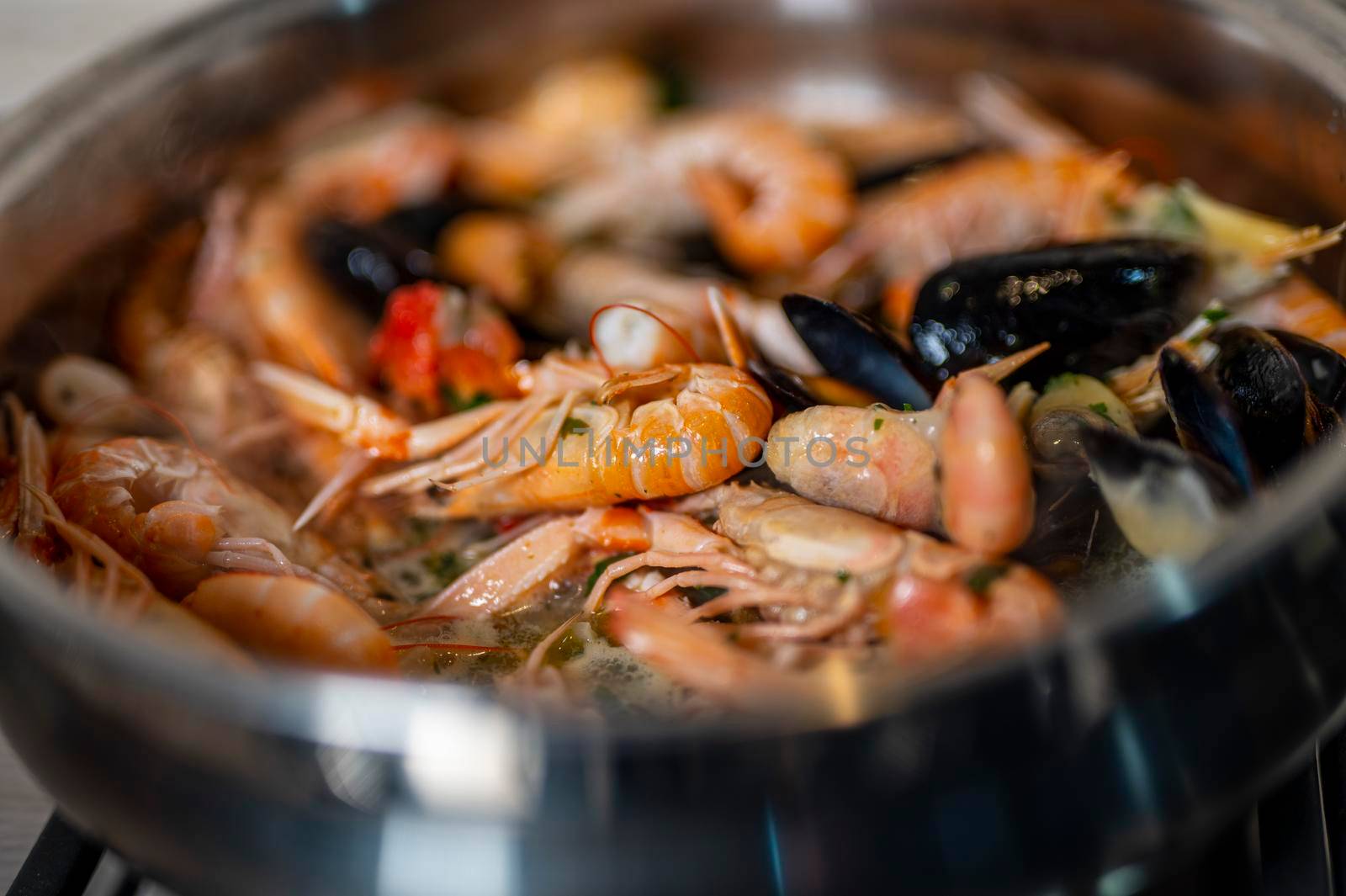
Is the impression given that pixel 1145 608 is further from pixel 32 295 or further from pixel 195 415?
pixel 32 295

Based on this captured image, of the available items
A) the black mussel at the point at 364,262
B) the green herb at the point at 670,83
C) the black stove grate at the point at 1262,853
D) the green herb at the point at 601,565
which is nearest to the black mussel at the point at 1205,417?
the black stove grate at the point at 1262,853

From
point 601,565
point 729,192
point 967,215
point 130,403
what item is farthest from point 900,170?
point 130,403

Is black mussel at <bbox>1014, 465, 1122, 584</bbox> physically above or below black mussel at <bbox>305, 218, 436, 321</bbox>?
below

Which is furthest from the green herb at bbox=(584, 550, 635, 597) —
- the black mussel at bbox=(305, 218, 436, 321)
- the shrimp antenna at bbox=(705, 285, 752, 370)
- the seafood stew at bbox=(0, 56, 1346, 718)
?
the black mussel at bbox=(305, 218, 436, 321)

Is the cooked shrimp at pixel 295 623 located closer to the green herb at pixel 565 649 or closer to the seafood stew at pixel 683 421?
the seafood stew at pixel 683 421

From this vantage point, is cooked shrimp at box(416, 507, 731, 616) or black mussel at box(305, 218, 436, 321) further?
black mussel at box(305, 218, 436, 321)

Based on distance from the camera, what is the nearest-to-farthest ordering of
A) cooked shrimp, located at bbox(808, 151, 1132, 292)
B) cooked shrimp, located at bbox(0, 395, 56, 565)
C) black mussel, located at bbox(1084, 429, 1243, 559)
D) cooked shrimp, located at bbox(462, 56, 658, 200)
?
black mussel, located at bbox(1084, 429, 1243, 559), cooked shrimp, located at bbox(0, 395, 56, 565), cooked shrimp, located at bbox(808, 151, 1132, 292), cooked shrimp, located at bbox(462, 56, 658, 200)

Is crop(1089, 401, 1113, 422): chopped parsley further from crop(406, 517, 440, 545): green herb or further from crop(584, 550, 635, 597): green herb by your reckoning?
crop(406, 517, 440, 545): green herb

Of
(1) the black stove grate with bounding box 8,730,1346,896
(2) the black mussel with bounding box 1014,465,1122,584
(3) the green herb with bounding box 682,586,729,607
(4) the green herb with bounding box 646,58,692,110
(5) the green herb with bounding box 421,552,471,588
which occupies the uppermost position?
(4) the green herb with bounding box 646,58,692,110
